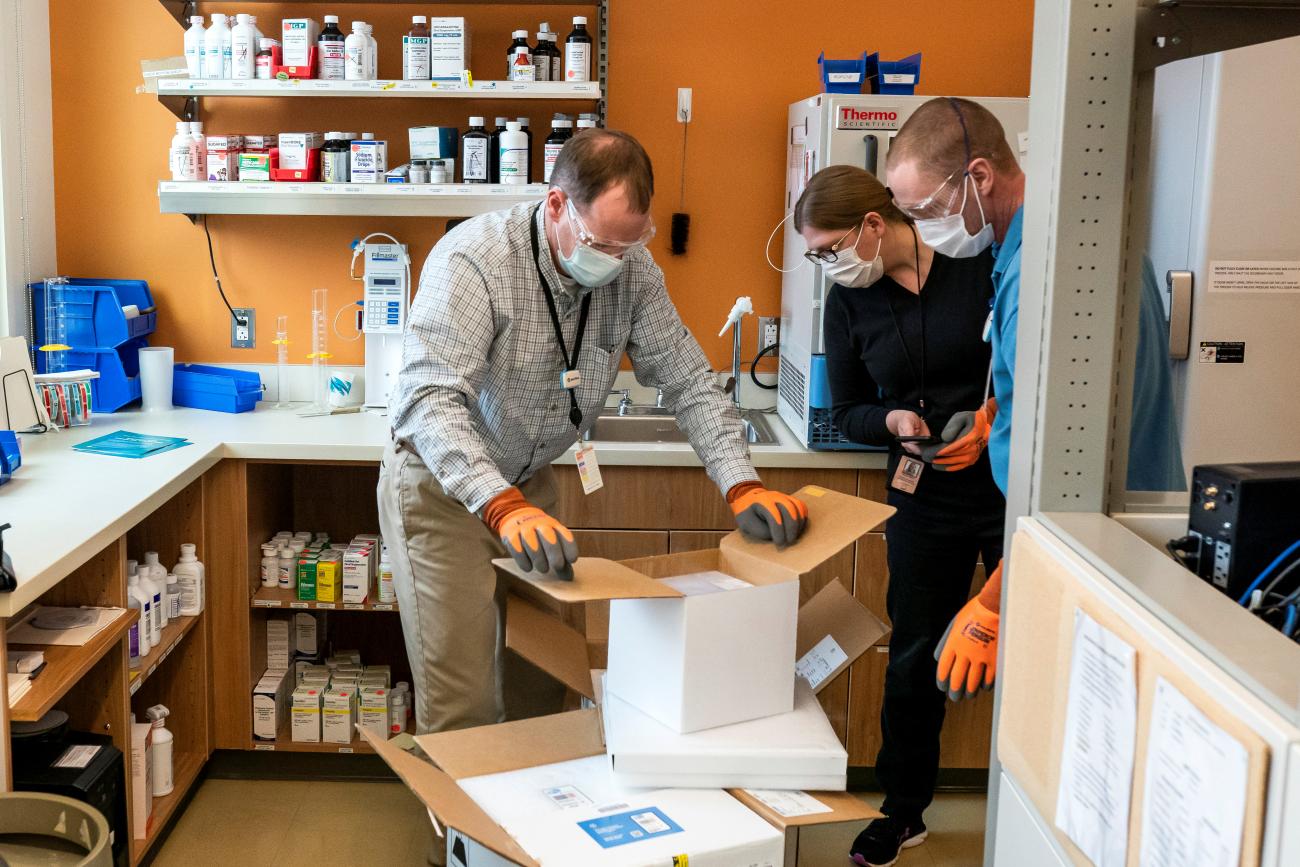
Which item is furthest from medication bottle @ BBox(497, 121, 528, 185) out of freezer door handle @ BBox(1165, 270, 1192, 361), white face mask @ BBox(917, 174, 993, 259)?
freezer door handle @ BBox(1165, 270, 1192, 361)

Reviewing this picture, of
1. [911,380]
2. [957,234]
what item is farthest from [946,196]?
[911,380]

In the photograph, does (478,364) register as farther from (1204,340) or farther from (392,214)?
(1204,340)

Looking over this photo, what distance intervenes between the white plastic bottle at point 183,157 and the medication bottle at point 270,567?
3.58ft

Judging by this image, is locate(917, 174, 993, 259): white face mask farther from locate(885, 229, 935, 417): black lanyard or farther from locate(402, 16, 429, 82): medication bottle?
locate(402, 16, 429, 82): medication bottle

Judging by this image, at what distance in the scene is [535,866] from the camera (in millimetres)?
1482

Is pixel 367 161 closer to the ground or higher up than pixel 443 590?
higher up

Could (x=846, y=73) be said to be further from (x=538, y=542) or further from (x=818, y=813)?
Answer: (x=818, y=813)

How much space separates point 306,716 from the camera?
318 centimetres

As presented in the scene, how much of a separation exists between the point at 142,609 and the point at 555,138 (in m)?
1.62

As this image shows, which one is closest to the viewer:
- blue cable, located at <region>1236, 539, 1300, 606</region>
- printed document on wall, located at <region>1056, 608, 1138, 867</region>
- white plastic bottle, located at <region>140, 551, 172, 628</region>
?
printed document on wall, located at <region>1056, 608, 1138, 867</region>

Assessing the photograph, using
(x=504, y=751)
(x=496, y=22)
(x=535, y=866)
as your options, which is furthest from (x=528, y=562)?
(x=496, y=22)

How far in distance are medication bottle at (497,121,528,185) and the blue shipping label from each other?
208 cm

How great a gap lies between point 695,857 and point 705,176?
8.10ft

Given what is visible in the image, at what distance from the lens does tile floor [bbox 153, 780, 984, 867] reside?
2811 mm
